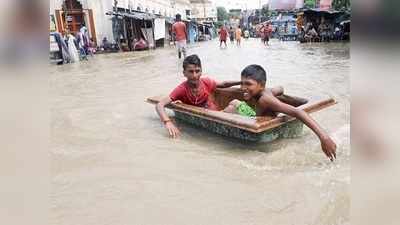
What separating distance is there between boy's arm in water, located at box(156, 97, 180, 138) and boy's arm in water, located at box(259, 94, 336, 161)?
0.83 meters

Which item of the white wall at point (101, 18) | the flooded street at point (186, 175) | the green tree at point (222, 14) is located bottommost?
the flooded street at point (186, 175)

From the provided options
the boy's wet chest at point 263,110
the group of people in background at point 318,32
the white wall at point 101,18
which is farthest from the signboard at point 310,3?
the boy's wet chest at point 263,110

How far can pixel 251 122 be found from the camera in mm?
2965

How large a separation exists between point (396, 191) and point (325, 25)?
65.3 ft

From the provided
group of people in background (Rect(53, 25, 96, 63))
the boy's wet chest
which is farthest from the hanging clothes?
the boy's wet chest

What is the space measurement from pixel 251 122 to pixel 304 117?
1.36 feet

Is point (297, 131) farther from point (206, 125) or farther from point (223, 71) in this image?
point (223, 71)

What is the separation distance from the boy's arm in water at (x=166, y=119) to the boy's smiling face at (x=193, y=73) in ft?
1.02

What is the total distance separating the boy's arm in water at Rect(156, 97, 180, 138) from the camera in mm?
3412

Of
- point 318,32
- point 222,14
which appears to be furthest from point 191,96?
point 222,14

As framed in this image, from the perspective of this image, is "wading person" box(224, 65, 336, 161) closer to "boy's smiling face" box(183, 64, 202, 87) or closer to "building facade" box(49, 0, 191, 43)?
"boy's smiling face" box(183, 64, 202, 87)

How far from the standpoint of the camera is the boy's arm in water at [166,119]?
134 inches

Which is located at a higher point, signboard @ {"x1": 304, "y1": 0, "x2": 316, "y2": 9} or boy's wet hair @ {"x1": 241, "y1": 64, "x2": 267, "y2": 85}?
signboard @ {"x1": 304, "y1": 0, "x2": 316, "y2": 9}

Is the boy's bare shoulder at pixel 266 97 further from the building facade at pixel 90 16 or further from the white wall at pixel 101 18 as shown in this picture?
the white wall at pixel 101 18
